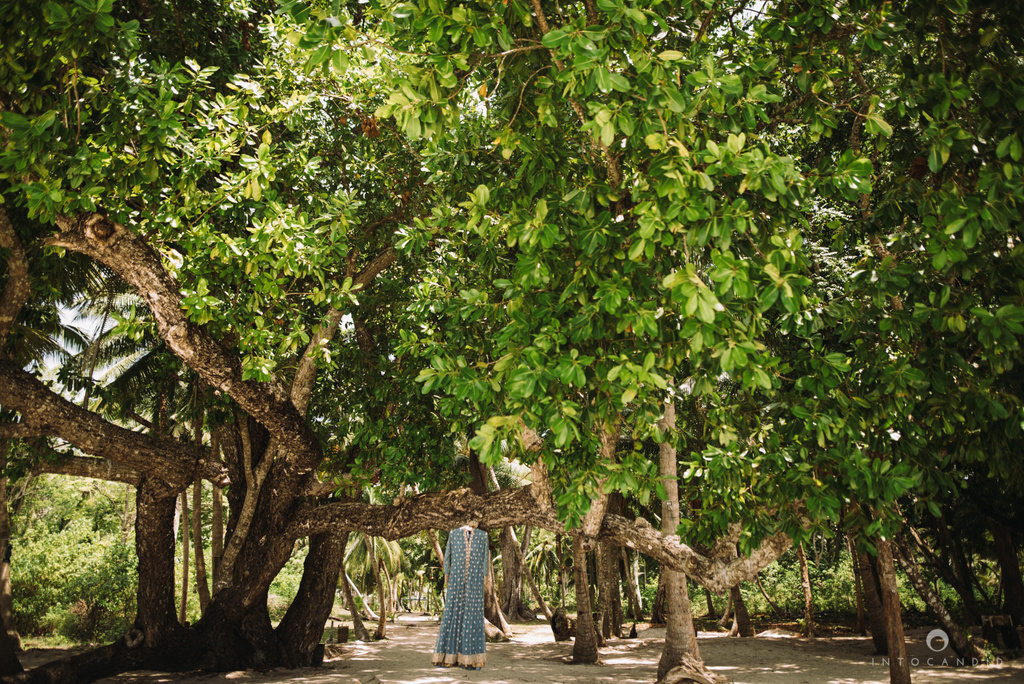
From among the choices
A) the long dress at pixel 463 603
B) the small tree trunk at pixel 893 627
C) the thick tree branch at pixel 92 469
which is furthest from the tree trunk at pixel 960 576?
the thick tree branch at pixel 92 469

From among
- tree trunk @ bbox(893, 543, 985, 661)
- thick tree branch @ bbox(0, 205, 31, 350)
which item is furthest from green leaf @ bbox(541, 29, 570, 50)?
tree trunk @ bbox(893, 543, 985, 661)

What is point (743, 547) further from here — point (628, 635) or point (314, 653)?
point (628, 635)

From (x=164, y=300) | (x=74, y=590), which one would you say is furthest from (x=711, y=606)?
(x=164, y=300)

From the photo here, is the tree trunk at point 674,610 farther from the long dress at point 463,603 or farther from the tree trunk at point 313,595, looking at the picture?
the tree trunk at point 313,595

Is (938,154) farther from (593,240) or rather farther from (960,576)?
(960,576)

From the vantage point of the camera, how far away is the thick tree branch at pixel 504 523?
17.4 ft

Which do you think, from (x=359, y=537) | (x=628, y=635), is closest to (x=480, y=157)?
(x=628, y=635)

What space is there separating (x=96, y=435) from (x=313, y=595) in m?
4.15

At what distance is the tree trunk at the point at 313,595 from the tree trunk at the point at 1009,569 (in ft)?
39.3

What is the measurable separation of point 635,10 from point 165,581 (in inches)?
351

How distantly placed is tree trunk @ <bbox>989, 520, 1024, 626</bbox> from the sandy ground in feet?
6.10

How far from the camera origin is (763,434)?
4051mm

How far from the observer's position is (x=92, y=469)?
8375 millimetres

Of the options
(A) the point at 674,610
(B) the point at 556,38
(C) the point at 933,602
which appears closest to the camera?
(B) the point at 556,38
